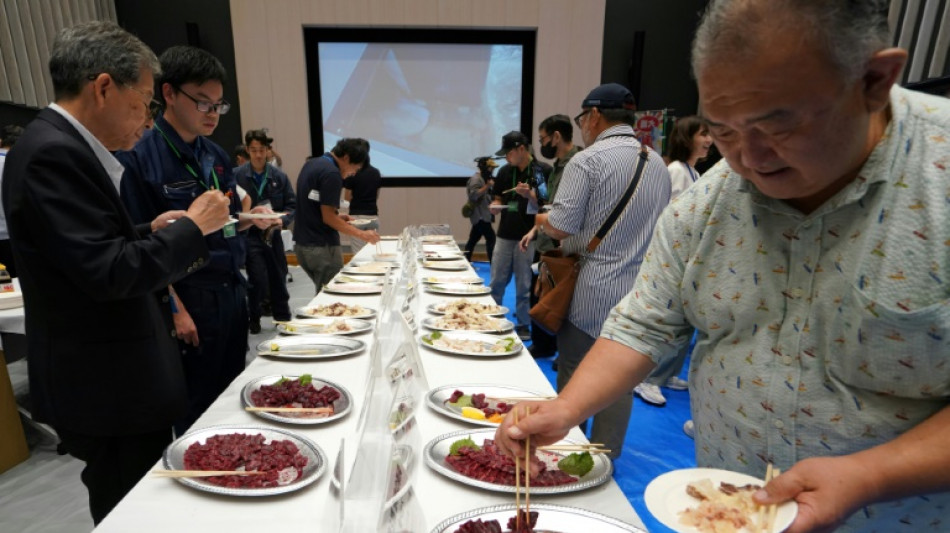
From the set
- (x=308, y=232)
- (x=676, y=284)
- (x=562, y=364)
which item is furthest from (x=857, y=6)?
(x=308, y=232)

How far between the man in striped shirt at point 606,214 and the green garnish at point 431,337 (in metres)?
0.67

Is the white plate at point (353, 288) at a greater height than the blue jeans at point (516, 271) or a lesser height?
greater

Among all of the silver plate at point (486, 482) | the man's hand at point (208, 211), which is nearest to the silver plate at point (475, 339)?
the silver plate at point (486, 482)

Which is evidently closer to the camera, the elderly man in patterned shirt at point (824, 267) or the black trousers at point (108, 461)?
the elderly man in patterned shirt at point (824, 267)

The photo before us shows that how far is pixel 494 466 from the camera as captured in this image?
106 centimetres

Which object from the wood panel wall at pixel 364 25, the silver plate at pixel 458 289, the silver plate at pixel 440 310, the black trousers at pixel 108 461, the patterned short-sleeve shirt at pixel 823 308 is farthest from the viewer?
the wood panel wall at pixel 364 25

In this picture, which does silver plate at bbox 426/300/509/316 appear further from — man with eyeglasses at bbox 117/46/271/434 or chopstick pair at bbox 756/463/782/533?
chopstick pair at bbox 756/463/782/533

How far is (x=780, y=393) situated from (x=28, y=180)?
164 centimetres

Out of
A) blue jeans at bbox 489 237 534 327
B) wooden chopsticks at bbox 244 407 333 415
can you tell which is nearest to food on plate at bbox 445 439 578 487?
wooden chopsticks at bbox 244 407 333 415

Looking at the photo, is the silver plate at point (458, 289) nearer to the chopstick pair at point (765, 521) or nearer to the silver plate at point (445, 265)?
the silver plate at point (445, 265)

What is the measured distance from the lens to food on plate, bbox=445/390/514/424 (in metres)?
1.33

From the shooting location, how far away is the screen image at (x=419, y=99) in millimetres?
7391

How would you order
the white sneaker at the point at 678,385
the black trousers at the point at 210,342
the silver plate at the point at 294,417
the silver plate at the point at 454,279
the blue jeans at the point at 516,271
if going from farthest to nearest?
the blue jeans at the point at 516,271, the white sneaker at the point at 678,385, the silver plate at the point at 454,279, the black trousers at the point at 210,342, the silver plate at the point at 294,417

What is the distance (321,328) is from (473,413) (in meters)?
1.00
